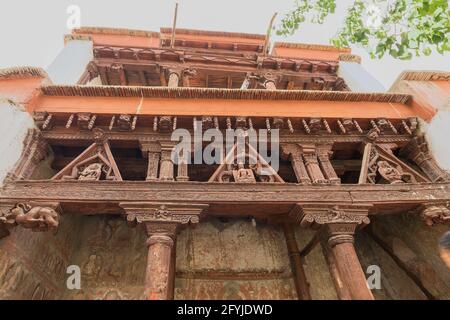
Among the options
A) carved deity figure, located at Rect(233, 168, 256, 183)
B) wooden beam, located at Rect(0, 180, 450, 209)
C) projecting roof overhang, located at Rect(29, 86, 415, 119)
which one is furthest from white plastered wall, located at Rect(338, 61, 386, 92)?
carved deity figure, located at Rect(233, 168, 256, 183)

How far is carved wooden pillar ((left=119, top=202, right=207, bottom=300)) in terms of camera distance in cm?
316

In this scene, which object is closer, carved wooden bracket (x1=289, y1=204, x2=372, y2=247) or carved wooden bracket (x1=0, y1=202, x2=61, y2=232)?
carved wooden bracket (x1=0, y1=202, x2=61, y2=232)

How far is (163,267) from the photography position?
3238 millimetres

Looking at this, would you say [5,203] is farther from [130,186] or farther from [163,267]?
[163,267]

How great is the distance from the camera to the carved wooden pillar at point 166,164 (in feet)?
13.5

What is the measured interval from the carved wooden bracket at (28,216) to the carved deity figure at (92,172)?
0.60 metres

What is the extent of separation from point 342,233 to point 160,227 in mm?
2221

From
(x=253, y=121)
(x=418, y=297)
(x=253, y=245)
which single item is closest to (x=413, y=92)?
(x=253, y=121)

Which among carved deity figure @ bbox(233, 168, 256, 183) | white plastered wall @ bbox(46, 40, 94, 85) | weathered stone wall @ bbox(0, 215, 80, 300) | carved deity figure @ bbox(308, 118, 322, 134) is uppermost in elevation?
white plastered wall @ bbox(46, 40, 94, 85)

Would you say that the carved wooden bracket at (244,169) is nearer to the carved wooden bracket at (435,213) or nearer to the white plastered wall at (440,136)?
the carved wooden bracket at (435,213)

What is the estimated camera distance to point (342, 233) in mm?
3674

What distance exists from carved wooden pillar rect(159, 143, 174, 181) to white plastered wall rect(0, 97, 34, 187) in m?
1.90

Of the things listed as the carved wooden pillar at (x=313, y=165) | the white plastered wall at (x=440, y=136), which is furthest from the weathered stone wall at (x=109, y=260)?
the white plastered wall at (x=440, y=136)

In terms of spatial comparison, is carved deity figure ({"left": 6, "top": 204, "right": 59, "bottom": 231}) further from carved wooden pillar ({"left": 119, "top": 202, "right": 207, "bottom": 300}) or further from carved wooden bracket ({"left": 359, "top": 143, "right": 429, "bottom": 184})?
carved wooden bracket ({"left": 359, "top": 143, "right": 429, "bottom": 184})
